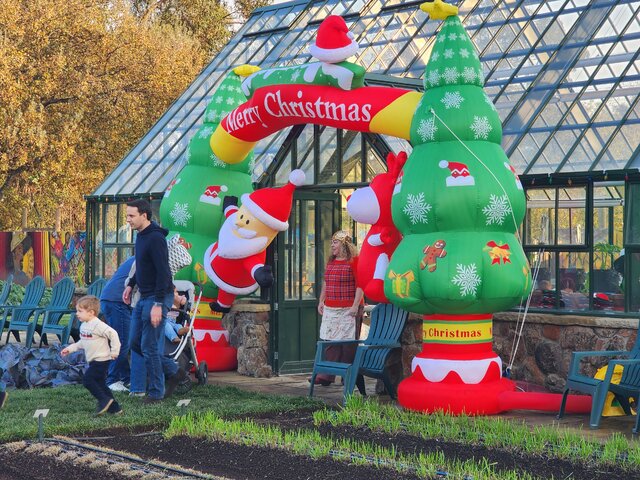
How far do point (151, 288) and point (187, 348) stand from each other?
132 centimetres

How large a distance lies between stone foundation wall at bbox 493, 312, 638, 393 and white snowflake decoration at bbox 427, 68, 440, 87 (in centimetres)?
238

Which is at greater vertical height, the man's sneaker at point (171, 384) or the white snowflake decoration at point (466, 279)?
the white snowflake decoration at point (466, 279)

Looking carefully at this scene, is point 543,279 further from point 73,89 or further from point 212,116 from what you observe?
point 73,89

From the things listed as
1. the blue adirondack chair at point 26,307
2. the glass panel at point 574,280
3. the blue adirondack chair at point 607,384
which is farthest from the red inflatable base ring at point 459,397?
the blue adirondack chair at point 26,307

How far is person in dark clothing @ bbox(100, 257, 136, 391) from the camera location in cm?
1114

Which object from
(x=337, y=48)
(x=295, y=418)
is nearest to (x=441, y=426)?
(x=295, y=418)

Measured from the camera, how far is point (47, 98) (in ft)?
86.2

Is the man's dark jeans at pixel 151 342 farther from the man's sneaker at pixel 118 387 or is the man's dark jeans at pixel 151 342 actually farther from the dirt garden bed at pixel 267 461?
the dirt garden bed at pixel 267 461

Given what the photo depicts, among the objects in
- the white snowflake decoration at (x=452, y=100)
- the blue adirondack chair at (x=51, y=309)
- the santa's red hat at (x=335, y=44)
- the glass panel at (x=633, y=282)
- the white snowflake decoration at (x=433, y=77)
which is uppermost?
the santa's red hat at (x=335, y=44)

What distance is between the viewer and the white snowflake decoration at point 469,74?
383 inches

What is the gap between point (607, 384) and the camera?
8.73 m

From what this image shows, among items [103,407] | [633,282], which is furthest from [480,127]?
[103,407]

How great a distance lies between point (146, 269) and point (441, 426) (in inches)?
125

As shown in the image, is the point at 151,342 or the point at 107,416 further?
the point at 151,342
